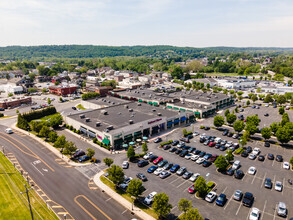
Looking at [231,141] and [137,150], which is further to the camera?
[231,141]

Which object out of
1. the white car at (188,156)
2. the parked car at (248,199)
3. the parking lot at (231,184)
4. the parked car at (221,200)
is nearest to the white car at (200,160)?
the parking lot at (231,184)

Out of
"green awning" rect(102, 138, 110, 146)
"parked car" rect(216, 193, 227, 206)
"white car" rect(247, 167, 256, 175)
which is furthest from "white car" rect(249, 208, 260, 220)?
"green awning" rect(102, 138, 110, 146)

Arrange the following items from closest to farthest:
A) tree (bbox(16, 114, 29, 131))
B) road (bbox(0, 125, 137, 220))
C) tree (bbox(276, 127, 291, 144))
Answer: road (bbox(0, 125, 137, 220)) → tree (bbox(276, 127, 291, 144)) → tree (bbox(16, 114, 29, 131))

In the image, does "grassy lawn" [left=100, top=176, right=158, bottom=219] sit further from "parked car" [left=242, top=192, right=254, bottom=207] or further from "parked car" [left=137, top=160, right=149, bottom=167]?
"parked car" [left=242, top=192, right=254, bottom=207]

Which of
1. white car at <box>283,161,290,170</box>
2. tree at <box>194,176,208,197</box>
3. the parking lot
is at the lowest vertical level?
the parking lot

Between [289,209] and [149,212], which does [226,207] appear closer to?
[289,209]

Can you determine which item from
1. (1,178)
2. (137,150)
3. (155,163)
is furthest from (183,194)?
(1,178)

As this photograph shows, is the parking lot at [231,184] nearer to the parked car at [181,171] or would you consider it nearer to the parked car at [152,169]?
the parked car at [181,171]
